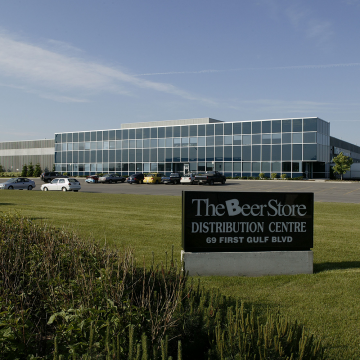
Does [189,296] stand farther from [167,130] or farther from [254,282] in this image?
[167,130]

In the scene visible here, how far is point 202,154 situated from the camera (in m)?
69.8

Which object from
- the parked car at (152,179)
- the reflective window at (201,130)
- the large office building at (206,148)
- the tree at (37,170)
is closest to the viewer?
the parked car at (152,179)

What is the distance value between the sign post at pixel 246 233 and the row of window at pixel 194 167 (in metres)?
57.7

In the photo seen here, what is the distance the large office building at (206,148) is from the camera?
62.7 meters

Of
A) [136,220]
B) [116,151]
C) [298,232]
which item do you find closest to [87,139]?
[116,151]

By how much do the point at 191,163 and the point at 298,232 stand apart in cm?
6351

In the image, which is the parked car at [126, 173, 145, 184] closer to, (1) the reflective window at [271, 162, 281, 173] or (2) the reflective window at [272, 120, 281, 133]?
(1) the reflective window at [271, 162, 281, 173]

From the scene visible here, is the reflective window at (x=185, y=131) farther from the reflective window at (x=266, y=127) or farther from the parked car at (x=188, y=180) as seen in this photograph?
the parked car at (x=188, y=180)

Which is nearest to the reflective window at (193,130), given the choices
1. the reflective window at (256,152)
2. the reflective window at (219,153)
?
the reflective window at (219,153)

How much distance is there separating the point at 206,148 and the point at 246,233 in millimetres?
62867

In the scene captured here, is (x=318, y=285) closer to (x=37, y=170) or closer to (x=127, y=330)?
(x=127, y=330)

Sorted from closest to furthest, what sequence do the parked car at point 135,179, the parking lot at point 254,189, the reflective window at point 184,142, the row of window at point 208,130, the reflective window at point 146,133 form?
1. the parking lot at point 254,189
2. the parked car at point 135,179
3. the row of window at point 208,130
4. the reflective window at point 184,142
5. the reflective window at point 146,133

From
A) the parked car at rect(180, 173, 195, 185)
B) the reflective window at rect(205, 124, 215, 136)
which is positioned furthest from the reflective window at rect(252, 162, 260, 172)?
the parked car at rect(180, 173, 195, 185)

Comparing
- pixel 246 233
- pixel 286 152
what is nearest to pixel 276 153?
pixel 286 152
